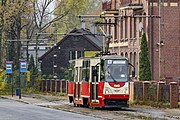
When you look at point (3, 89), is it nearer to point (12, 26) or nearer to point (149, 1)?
point (12, 26)

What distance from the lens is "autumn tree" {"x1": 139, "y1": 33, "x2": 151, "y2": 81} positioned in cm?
6000

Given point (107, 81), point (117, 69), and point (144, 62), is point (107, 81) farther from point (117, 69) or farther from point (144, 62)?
point (144, 62)

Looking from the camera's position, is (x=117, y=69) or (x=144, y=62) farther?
(x=144, y=62)

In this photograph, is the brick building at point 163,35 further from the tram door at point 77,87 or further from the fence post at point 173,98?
the fence post at point 173,98

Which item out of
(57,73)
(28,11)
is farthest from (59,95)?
(57,73)

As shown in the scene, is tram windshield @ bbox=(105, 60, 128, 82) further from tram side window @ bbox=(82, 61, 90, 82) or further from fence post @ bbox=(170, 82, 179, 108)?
fence post @ bbox=(170, 82, 179, 108)

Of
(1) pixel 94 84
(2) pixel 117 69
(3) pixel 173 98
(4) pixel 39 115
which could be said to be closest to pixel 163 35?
(3) pixel 173 98

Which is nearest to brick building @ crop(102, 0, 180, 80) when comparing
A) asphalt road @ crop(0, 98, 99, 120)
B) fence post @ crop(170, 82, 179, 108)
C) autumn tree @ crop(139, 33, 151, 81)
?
autumn tree @ crop(139, 33, 151, 81)

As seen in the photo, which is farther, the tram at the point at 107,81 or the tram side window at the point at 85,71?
the tram side window at the point at 85,71

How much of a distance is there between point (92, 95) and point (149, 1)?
23.6 m

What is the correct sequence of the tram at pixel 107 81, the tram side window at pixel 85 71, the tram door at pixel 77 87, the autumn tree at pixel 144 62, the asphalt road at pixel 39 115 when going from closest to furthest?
the asphalt road at pixel 39 115 < the tram at pixel 107 81 < the tram side window at pixel 85 71 < the tram door at pixel 77 87 < the autumn tree at pixel 144 62

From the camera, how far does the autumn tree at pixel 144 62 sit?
197 feet

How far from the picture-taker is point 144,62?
60406mm

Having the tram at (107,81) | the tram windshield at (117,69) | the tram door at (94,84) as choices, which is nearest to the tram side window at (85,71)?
the tram at (107,81)
